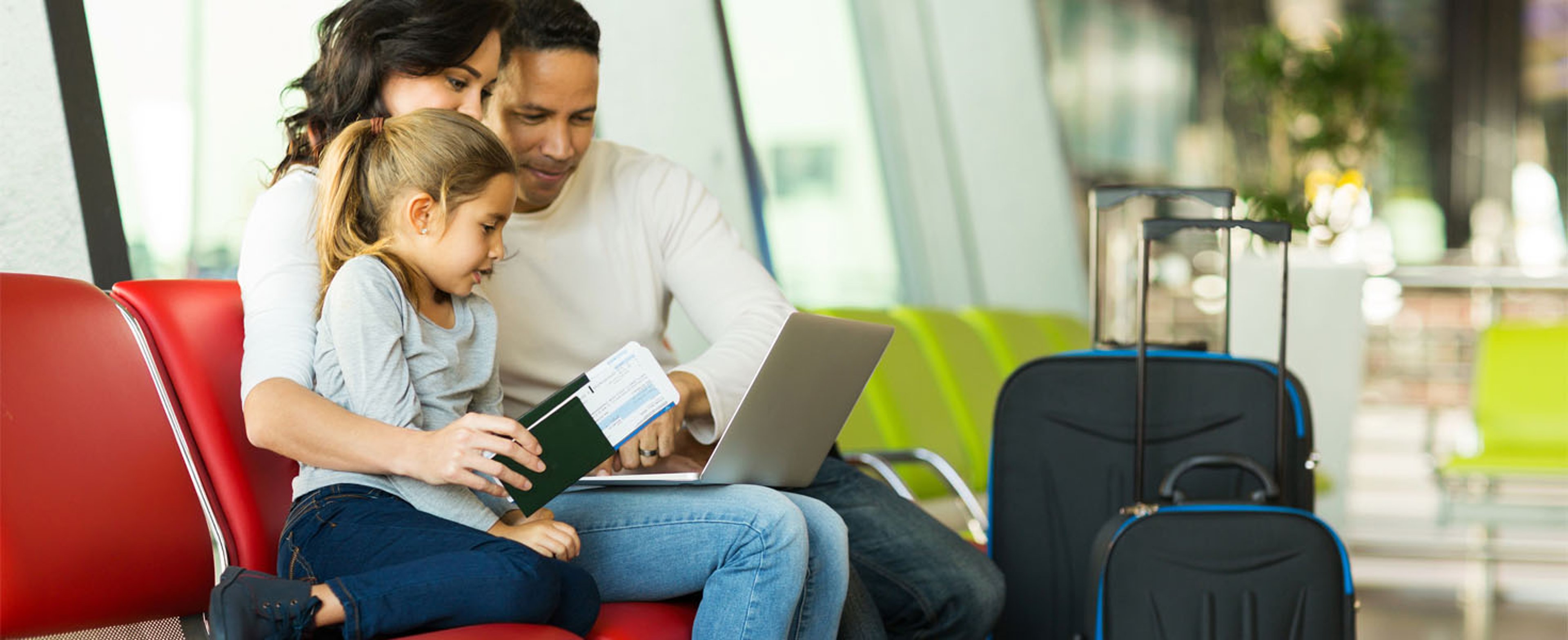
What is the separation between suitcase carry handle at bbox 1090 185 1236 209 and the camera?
9.16 feet

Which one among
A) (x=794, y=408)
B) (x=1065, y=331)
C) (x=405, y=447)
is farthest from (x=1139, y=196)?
(x=1065, y=331)

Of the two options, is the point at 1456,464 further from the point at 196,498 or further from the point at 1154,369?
the point at 196,498

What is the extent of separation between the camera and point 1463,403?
898 centimetres

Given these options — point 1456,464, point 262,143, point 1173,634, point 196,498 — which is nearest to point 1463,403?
point 1456,464

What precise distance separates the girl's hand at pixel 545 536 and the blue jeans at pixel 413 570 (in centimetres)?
2

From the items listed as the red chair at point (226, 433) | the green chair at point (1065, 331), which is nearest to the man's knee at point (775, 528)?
the red chair at point (226, 433)

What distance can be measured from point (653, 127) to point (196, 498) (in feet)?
7.93

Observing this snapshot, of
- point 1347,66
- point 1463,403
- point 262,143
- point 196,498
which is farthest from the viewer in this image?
point 1463,403

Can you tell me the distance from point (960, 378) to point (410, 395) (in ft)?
8.87

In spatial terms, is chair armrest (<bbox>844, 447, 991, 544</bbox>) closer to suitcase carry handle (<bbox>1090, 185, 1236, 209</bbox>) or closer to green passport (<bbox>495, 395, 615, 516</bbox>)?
suitcase carry handle (<bbox>1090, 185, 1236, 209</bbox>)

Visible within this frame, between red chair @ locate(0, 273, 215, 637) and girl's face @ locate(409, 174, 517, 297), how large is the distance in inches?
14.3

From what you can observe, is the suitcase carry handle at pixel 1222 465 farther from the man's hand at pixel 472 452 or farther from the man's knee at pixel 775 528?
the man's hand at pixel 472 452

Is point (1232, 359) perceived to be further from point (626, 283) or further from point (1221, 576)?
point (626, 283)

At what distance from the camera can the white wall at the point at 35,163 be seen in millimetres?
2148
